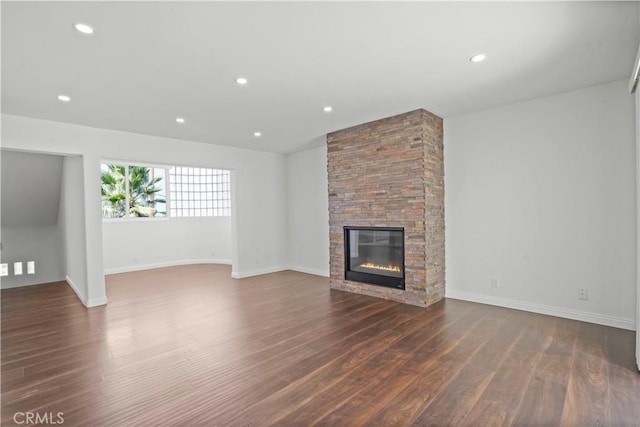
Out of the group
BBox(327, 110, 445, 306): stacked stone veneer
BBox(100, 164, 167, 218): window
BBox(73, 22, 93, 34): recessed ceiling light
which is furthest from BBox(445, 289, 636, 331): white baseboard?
BBox(100, 164, 167, 218): window

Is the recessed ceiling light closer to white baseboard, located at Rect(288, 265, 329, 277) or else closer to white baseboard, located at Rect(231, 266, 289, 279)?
white baseboard, located at Rect(231, 266, 289, 279)

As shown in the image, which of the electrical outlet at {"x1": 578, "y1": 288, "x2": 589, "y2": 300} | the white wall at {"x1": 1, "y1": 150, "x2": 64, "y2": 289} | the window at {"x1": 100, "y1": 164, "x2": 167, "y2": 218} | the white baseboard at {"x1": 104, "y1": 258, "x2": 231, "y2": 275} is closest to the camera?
the electrical outlet at {"x1": 578, "y1": 288, "x2": 589, "y2": 300}

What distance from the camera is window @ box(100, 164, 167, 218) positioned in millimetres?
7172

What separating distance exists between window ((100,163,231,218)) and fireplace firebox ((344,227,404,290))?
403 cm

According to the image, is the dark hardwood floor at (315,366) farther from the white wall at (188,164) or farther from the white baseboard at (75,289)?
the white wall at (188,164)

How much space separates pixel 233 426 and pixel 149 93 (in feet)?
10.4

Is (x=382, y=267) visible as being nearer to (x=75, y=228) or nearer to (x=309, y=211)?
(x=309, y=211)

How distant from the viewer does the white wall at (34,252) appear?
558cm

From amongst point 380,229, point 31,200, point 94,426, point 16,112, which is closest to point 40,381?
point 94,426

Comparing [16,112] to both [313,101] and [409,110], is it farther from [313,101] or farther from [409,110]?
[409,110]

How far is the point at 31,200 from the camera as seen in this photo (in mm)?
5453

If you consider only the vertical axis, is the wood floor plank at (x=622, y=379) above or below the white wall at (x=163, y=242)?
below

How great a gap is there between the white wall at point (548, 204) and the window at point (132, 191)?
22.1 feet

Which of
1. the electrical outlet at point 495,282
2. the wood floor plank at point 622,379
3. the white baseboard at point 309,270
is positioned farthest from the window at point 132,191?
the wood floor plank at point 622,379
